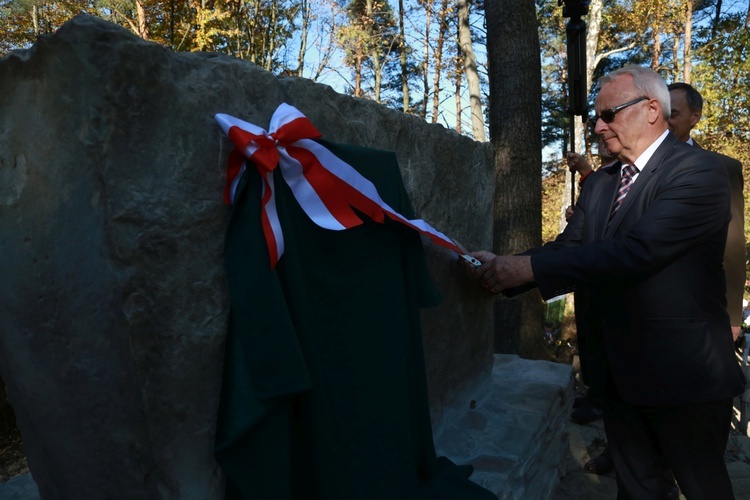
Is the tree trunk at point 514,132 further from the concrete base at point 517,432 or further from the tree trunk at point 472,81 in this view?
the tree trunk at point 472,81

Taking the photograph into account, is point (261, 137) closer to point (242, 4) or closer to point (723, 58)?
point (242, 4)

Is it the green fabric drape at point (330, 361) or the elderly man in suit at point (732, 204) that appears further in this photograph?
the elderly man in suit at point (732, 204)

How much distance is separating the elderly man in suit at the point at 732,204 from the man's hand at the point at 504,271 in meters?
1.30

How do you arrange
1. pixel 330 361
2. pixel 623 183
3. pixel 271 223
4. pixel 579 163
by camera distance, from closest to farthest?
pixel 271 223, pixel 330 361, pixel 623 183, pixel 579 163

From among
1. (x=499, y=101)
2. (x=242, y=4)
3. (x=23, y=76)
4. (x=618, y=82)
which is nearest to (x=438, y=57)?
(x=242, y=4)

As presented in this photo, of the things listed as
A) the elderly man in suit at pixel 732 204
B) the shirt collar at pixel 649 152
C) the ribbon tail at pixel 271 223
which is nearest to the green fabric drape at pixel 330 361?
the ribbon tail at pixel 271 223

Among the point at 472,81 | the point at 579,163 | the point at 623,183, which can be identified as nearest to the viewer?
the point at 623,183

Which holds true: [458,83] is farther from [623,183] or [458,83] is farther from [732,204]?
[623,183]

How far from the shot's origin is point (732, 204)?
117 inches

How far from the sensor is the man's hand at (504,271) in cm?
231

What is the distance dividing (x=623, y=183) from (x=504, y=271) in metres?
0.60

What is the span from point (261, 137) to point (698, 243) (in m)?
1.63

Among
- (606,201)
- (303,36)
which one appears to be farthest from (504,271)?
(303,36)

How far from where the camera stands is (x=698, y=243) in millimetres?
2086
